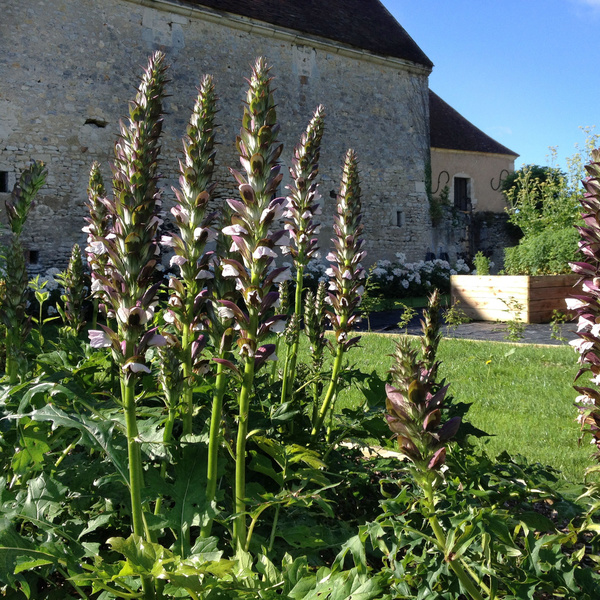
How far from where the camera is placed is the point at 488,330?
34.5 ft

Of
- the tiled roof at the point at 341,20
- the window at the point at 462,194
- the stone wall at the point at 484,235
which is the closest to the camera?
the tiled roof at the point at 341,20

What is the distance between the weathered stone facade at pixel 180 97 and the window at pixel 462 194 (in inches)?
202

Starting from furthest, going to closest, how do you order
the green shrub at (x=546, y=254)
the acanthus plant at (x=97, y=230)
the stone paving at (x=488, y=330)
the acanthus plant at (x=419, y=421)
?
the green shrub at (x=546, y=254) → the stone paving at (x=488, y=330) → the acanthus plant at (x=97, y=230) → the acanthus plant at (x=419, y=421)

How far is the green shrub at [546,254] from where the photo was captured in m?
12.2

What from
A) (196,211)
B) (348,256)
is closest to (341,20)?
(348,256)

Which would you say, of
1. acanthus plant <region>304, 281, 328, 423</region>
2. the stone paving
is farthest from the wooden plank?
acanthus plant <region>304, 281, 328, 423</region>

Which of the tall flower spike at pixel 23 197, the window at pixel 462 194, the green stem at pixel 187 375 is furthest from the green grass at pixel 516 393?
the window at pixel 462 194

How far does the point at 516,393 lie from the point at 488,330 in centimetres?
535

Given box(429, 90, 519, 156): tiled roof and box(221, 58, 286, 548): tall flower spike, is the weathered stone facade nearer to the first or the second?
box(429, 90, 519, 156): tiled roof

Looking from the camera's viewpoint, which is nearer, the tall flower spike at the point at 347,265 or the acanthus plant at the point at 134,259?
the acanthus plant at the point at 134,259

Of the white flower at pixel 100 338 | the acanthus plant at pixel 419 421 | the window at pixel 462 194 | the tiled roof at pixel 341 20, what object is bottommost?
the acanthus plant at pixel 419 421

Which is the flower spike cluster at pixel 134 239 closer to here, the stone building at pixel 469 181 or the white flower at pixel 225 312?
the white flower at pixel 225 312

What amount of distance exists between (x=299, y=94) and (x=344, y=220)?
16.5 meters

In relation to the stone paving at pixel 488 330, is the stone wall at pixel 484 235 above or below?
above
